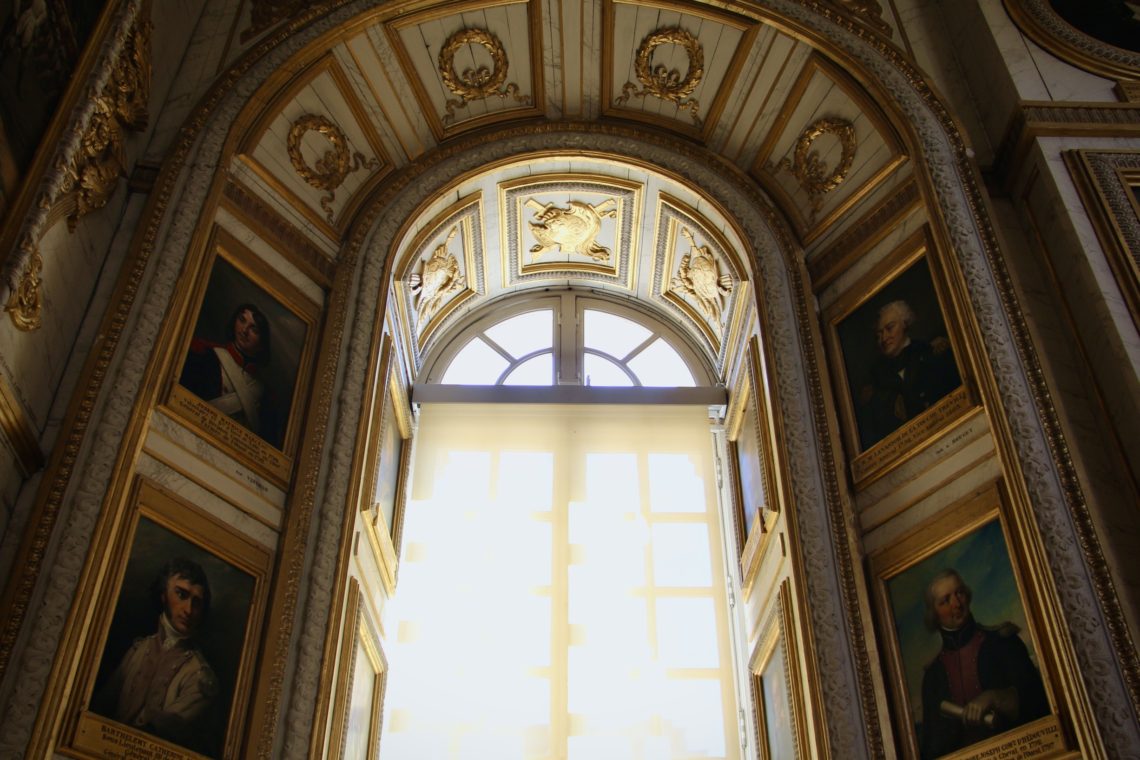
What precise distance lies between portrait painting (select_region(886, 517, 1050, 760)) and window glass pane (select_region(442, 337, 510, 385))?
531cm

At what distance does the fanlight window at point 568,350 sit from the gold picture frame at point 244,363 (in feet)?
10.4

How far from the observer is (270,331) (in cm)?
729

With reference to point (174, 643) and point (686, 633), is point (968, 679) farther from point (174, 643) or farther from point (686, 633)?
point (174, 643)

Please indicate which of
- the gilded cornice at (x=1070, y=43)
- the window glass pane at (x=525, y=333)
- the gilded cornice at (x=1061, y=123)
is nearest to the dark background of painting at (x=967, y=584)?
the gilded cornice at (x=1061, y=123)

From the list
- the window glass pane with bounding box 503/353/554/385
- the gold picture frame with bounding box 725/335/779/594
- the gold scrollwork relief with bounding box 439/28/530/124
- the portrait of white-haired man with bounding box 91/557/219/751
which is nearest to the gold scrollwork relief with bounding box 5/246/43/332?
the portrait of white-haired man with bounding box 91/557/219/751

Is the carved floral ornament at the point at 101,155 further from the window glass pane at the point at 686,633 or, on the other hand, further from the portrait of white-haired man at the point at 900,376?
the window glass pane at the point at 686,633

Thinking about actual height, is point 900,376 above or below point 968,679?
above

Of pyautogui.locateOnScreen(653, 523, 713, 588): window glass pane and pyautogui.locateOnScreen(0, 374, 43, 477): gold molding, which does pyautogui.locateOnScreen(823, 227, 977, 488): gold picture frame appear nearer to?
pyautogui.locateOnScreen(653, 523, 713, 588): window glass pane

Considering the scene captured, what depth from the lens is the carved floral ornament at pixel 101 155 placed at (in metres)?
5.52

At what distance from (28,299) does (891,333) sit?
551 centimetres

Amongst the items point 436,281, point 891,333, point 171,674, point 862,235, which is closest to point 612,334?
point 436,281

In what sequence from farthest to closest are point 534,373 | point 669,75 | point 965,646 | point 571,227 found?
point 534,373 → point 571,227 → point 669,75 → point 965,646

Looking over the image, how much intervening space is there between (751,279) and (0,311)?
5.46m

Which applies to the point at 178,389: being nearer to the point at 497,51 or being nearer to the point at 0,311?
the point at 0,311
